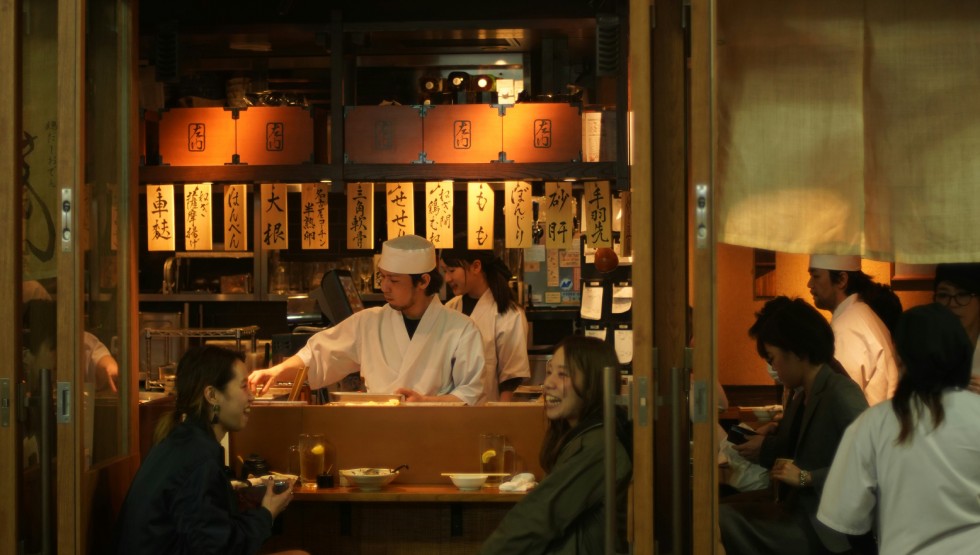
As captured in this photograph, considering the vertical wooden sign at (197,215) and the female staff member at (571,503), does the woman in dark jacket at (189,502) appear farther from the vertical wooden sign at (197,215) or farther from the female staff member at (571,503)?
the vertical wooden sign at (197,215)

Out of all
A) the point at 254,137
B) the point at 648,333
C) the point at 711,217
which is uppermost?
the point at 254,137

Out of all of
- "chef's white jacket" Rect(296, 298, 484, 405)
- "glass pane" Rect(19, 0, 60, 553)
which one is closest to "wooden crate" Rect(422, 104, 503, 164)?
"chef's white jacket" Rect(296, 298, 484, 405)

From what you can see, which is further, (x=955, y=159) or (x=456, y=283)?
(x=456, y=283)

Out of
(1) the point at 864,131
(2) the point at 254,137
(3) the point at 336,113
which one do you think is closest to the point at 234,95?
(2) the point at 254,137

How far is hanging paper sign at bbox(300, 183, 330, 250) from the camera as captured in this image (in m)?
7.15

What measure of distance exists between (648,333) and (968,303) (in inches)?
97.3

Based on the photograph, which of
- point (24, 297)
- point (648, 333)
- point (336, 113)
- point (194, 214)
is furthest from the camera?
point (194, 214)

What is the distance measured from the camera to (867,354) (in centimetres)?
596

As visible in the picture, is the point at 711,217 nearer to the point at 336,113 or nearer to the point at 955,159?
the point at 955,159

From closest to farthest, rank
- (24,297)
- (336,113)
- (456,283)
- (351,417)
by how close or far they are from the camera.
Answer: (24,297), (351,417), (336,113), (456,283)

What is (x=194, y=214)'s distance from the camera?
275 inches

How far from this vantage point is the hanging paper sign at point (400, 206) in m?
6.85

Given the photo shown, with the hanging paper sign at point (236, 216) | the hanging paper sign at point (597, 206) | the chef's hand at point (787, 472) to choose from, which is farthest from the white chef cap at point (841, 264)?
the hanging paper sign at point (236, 216)

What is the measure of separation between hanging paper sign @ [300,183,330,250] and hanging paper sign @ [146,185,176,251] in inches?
33.6
